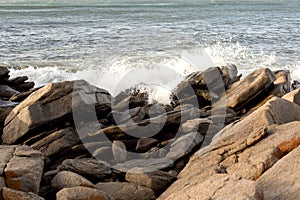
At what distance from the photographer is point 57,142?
7969mm

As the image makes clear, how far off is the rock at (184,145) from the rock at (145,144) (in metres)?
0.40

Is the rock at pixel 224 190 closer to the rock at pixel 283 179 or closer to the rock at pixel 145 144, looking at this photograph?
the rock at pixel 283 179

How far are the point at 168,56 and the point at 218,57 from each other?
2218 millimetres

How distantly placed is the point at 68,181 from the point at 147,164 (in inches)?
55.8

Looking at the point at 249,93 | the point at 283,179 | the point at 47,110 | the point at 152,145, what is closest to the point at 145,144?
the point at 152,145

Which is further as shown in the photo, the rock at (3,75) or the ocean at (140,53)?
the ocean at (140,53)

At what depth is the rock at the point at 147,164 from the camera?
23.2 ft

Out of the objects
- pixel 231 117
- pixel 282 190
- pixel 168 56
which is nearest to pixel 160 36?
pixel 168 56

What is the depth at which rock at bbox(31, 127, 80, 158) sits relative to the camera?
7.84m

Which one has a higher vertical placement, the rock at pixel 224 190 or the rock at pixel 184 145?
the rock at pixel 224 190

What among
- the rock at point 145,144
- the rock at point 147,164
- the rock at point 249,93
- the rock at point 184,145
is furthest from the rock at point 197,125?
the rock at point 249,93

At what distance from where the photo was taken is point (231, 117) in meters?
8.89

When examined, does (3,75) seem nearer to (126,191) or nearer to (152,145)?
(152,145)

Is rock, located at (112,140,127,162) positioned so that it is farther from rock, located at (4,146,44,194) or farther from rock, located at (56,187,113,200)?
rock, located at (56,187,113,200)
